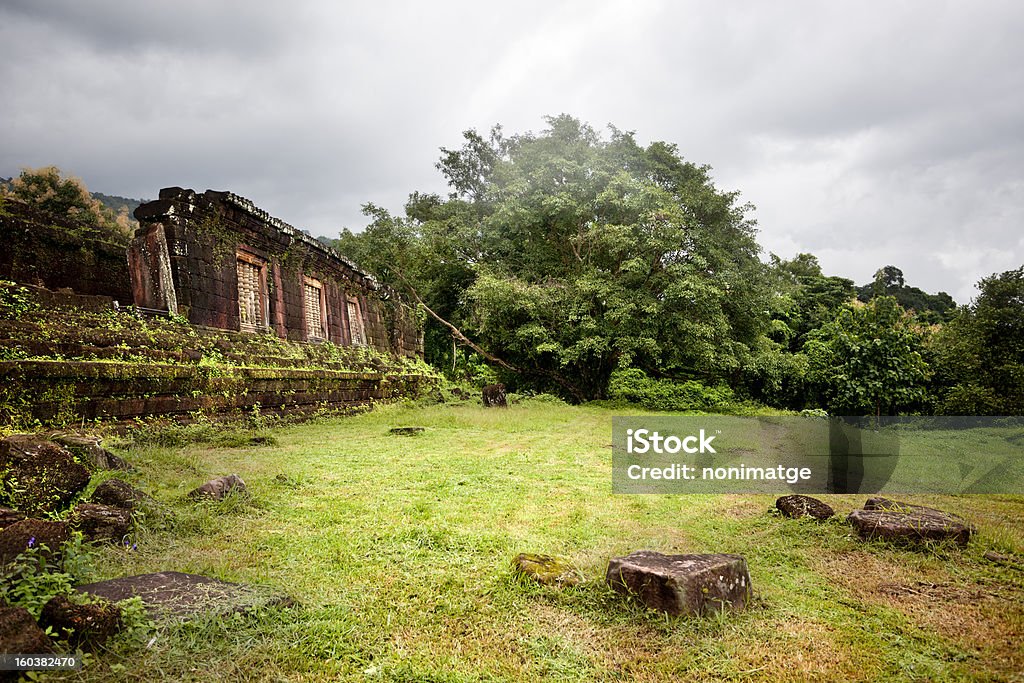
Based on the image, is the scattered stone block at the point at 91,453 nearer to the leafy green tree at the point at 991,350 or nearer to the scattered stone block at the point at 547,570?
the scattered stone block at the point at 547,570

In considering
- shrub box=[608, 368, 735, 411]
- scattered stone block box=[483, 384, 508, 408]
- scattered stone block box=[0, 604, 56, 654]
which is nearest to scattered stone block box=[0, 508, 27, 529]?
scattered stone block box=[0, 604, 56, 654]

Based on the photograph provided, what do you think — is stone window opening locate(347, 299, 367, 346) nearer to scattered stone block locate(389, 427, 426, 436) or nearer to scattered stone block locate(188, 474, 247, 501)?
scattered stone block locate(389, 427, 426, 436)

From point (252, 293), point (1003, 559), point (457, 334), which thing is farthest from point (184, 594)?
point (457, 334)

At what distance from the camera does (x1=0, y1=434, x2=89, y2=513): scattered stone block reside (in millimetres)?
3240

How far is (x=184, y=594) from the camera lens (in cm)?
263

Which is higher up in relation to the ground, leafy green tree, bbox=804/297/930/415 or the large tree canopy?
the large tree canopy

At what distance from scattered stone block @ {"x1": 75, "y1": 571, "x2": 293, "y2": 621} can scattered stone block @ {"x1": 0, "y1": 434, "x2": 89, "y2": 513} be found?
1.09 metres

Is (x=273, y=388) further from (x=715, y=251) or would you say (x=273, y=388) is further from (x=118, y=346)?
(x=715, y=251)

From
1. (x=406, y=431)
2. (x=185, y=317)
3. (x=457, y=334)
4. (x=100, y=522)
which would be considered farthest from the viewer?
(x=457, y=334)

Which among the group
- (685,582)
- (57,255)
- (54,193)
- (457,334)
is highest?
(54,193)

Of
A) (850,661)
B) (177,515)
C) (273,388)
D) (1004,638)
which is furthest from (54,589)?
(273,388)

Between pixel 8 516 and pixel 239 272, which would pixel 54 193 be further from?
pixel 8 516

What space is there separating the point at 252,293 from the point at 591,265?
38.1ft

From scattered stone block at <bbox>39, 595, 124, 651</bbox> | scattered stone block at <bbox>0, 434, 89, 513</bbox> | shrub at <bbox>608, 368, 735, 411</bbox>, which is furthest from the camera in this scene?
shrub at <bbox>608, 368, 735, 411</bbox>
